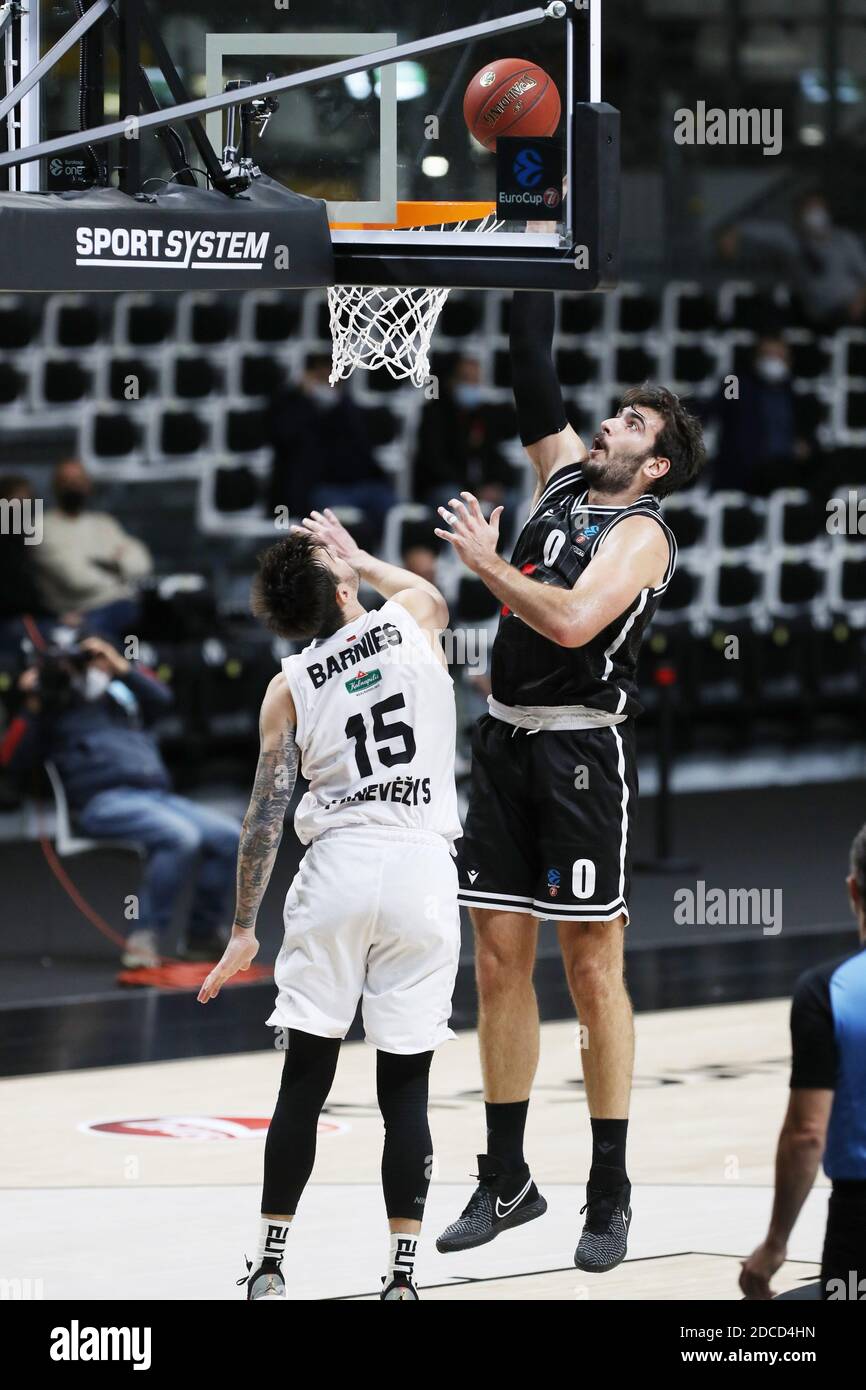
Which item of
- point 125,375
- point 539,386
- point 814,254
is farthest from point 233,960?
point 814,254

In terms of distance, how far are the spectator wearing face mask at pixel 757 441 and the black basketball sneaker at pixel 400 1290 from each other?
12.6m

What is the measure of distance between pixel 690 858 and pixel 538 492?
7.42 meters

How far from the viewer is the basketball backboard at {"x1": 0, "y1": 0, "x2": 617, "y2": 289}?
662cm

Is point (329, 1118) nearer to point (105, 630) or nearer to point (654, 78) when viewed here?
point (105, 630)

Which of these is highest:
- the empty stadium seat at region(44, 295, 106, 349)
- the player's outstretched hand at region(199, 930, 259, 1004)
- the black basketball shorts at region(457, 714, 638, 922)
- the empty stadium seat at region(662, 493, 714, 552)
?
the empty stadium seat at region(44, 295, 106, 349)

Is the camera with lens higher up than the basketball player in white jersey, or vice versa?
the camera with lens

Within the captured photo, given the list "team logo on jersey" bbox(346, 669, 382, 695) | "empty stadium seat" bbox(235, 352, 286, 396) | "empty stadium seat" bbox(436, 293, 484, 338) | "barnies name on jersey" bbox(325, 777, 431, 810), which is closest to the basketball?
"team logo on jersey" bbox(346, 669, 382, 695)

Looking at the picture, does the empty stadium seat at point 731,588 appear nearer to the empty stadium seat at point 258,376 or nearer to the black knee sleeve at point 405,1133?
the empty stadium seat at point 258,376

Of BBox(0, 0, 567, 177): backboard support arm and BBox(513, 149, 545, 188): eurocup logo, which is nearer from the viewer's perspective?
BBox(0, 0, 567, 177): backboard support arm

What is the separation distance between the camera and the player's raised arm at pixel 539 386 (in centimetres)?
663

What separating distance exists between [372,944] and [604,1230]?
1061 millimetres

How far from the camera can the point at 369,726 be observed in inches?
231

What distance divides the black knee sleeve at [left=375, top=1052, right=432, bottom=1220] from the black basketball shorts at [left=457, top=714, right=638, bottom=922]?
73 centimetres

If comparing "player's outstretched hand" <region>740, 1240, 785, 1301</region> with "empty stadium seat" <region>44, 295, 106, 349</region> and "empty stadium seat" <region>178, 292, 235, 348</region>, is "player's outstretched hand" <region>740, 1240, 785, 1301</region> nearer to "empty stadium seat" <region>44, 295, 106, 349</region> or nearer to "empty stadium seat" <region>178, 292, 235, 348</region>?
"empty stadium seat" <region>44, 295, 106, 349</region>
